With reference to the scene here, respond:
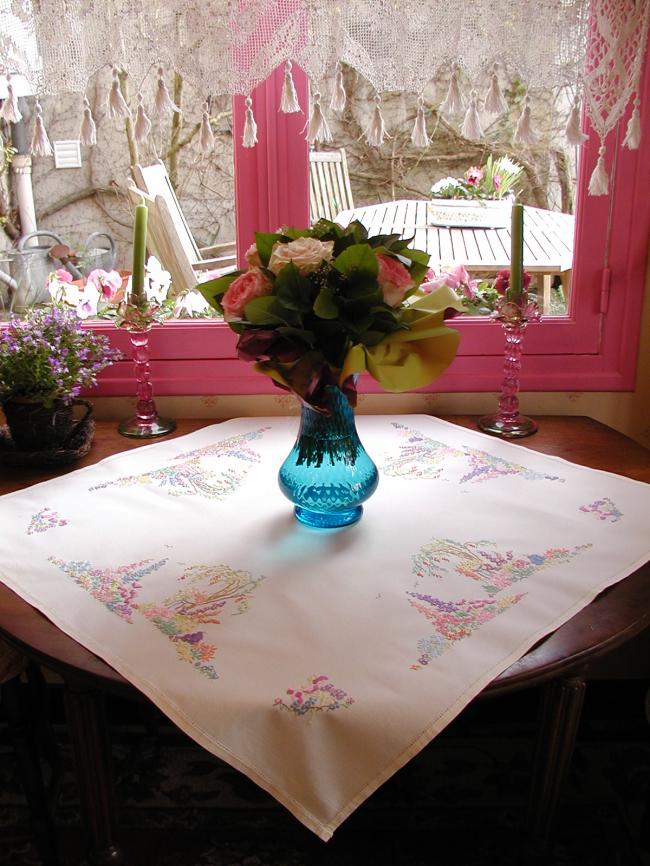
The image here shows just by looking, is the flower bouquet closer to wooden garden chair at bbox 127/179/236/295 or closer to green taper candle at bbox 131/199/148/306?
green taper candle at bbox 131/199/148/306

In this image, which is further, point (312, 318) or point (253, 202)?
point (253, 202)

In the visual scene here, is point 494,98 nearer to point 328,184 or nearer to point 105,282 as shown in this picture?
point 328,184

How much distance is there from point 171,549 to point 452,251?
95 centimetres

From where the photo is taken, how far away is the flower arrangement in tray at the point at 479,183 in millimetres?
1613

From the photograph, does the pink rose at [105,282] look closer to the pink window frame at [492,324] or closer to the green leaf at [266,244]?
the pink window frame at [492,324]

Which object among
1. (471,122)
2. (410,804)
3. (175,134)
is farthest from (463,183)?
(410,804)

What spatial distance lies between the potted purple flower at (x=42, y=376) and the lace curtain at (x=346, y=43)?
15.6 inches

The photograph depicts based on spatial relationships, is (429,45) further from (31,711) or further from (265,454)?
(31,711)

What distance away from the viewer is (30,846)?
151cm

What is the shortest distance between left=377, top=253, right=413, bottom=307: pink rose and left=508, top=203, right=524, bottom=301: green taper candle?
19.2 inches

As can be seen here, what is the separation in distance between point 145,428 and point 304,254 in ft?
2.21

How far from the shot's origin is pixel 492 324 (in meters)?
1.63

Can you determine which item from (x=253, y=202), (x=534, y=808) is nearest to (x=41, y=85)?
(x=253, y=202)

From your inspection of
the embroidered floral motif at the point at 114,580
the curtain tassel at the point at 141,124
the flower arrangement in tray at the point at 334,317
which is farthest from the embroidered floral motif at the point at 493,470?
the curtain tassel at the point at 141,124
